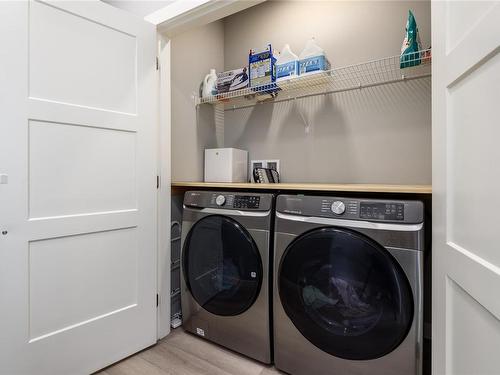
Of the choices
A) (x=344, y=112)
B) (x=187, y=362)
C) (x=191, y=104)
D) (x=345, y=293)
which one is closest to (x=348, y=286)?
(x=345, y=293)

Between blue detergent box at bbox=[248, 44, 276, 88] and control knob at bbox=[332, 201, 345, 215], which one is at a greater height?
blue detergent box at bbox=[248, 44, 276, 88]

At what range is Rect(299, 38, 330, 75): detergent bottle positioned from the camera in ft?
5.46

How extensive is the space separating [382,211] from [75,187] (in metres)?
1.45

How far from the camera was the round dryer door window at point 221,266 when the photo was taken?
4.97 ft

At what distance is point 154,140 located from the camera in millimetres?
1686

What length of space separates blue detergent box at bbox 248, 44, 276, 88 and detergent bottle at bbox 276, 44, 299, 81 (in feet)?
0.13

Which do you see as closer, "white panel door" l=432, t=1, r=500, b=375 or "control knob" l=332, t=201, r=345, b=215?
"white panel door" l=432, t=1, r=500, b=375

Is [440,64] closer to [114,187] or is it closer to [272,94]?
[272,94]

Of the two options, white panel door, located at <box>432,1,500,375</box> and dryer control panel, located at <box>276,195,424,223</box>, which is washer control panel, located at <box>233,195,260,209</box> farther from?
white panel door, located at <box>432,1,500,375</box>

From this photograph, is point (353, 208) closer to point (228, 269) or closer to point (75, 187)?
point (228, 269)

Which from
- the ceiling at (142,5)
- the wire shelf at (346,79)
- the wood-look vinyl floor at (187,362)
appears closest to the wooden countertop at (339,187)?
the wire shelf at (346,79)

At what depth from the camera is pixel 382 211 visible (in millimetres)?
1172

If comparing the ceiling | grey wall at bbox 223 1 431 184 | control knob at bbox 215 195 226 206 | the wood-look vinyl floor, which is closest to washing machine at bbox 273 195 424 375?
the wood-look vinyl floor

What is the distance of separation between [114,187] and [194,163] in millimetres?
728
